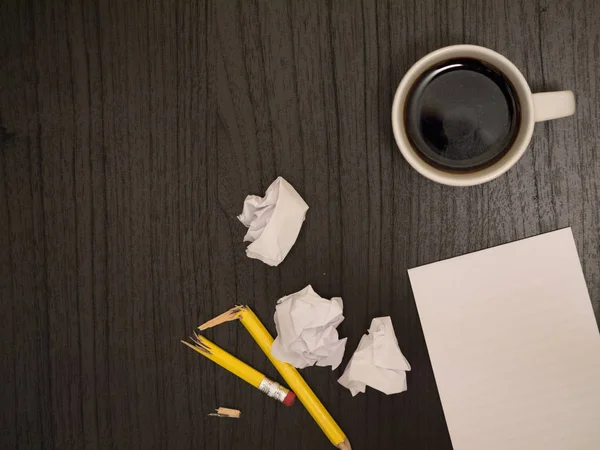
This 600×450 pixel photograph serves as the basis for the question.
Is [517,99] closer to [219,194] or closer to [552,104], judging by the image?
[552,104]

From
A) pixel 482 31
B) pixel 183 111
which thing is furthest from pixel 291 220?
pixel 482 31

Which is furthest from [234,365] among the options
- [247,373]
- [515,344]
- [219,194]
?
[515,344]

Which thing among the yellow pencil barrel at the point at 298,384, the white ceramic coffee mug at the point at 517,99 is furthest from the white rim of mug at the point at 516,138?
the yellow pencil barrel at the point at 298,384

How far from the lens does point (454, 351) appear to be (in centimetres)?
49

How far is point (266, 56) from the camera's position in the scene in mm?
491

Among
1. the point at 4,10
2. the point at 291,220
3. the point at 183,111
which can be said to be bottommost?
the point at 291,220

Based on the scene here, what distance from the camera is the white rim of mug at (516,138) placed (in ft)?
1.41

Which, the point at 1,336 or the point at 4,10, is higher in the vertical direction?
the point at 4,10

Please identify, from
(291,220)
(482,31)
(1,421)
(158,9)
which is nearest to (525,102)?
(482,31)

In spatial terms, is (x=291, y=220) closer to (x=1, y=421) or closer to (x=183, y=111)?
(x=183, y=111)

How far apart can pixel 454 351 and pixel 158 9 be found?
17.1 inches

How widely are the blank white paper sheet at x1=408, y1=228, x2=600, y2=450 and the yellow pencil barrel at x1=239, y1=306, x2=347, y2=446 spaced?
109mm

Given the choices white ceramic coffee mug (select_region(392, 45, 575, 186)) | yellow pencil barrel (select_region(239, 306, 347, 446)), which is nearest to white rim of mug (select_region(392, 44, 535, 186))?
white ceramic coffee mug (select_region(392, 45, 575, 186))

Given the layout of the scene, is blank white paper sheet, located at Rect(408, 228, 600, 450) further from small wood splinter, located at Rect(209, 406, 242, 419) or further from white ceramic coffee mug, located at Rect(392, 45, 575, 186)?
small wood splinter, located at Rect(209, 406, 242, 419)
